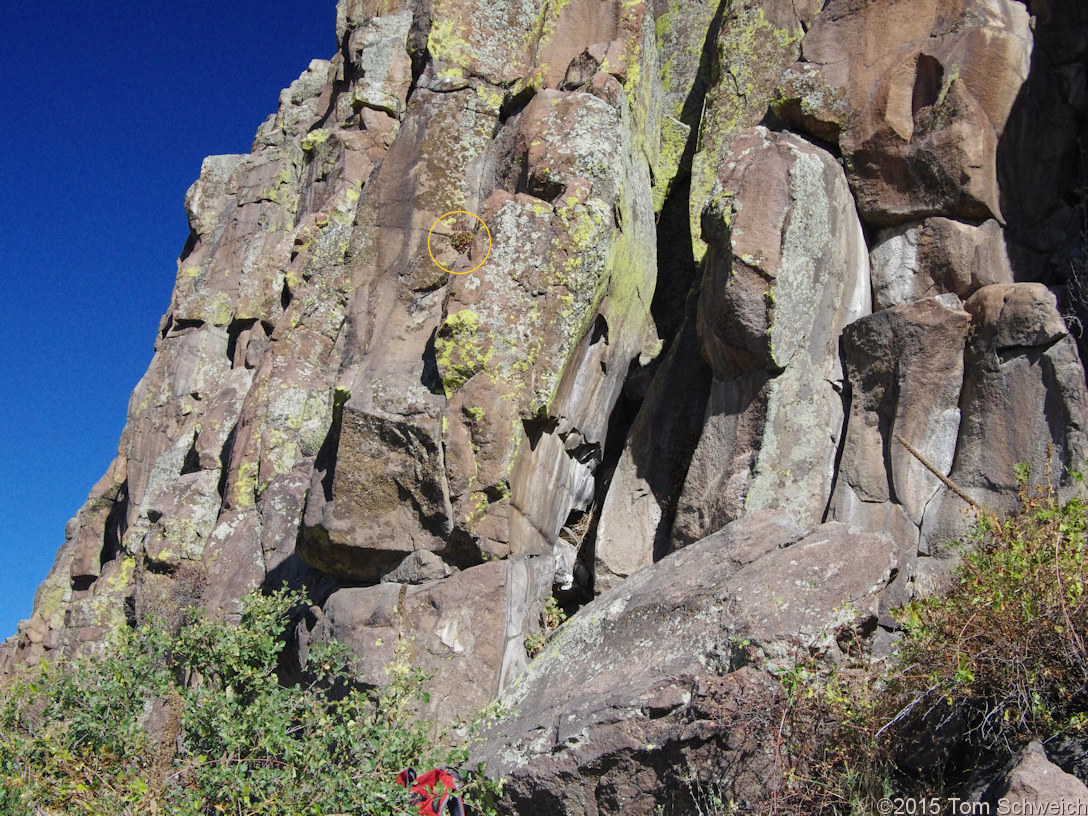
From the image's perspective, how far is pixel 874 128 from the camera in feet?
33.1

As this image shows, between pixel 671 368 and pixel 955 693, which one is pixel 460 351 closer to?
pixel 671 368

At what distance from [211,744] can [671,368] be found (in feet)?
20.5

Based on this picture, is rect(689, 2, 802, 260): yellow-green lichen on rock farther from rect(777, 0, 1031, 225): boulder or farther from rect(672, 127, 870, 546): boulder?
rect(672, 127, 870, 546): boulder

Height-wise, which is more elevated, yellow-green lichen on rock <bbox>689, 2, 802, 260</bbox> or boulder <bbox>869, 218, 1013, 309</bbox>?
yellow-green lichen on rock <bbox>689, 2, 802, 260</bbox>

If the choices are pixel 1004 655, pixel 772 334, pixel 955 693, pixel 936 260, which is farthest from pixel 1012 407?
pixel 955 693

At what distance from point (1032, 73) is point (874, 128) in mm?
1622

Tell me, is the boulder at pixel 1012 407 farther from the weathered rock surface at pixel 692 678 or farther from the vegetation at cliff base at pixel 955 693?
the vegetation at cliff base at pixel 955 693

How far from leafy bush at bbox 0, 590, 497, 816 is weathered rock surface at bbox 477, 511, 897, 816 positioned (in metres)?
0.60

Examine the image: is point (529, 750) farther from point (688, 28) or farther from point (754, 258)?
point (688, 28)

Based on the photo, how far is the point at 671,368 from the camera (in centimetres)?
1077

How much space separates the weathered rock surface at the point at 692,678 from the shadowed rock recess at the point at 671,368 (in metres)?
0.02

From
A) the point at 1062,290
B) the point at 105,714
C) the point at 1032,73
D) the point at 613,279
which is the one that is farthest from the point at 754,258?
the point at 105,714

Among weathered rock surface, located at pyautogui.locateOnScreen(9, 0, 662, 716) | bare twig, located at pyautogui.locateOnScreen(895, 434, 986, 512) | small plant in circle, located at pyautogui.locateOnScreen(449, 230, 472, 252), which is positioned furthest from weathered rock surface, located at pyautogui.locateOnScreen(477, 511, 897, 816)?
small plant in circle, located at pyautogui.locateOnScreen(449, 230, 472, 252)

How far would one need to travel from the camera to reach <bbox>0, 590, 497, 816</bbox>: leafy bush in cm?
570
